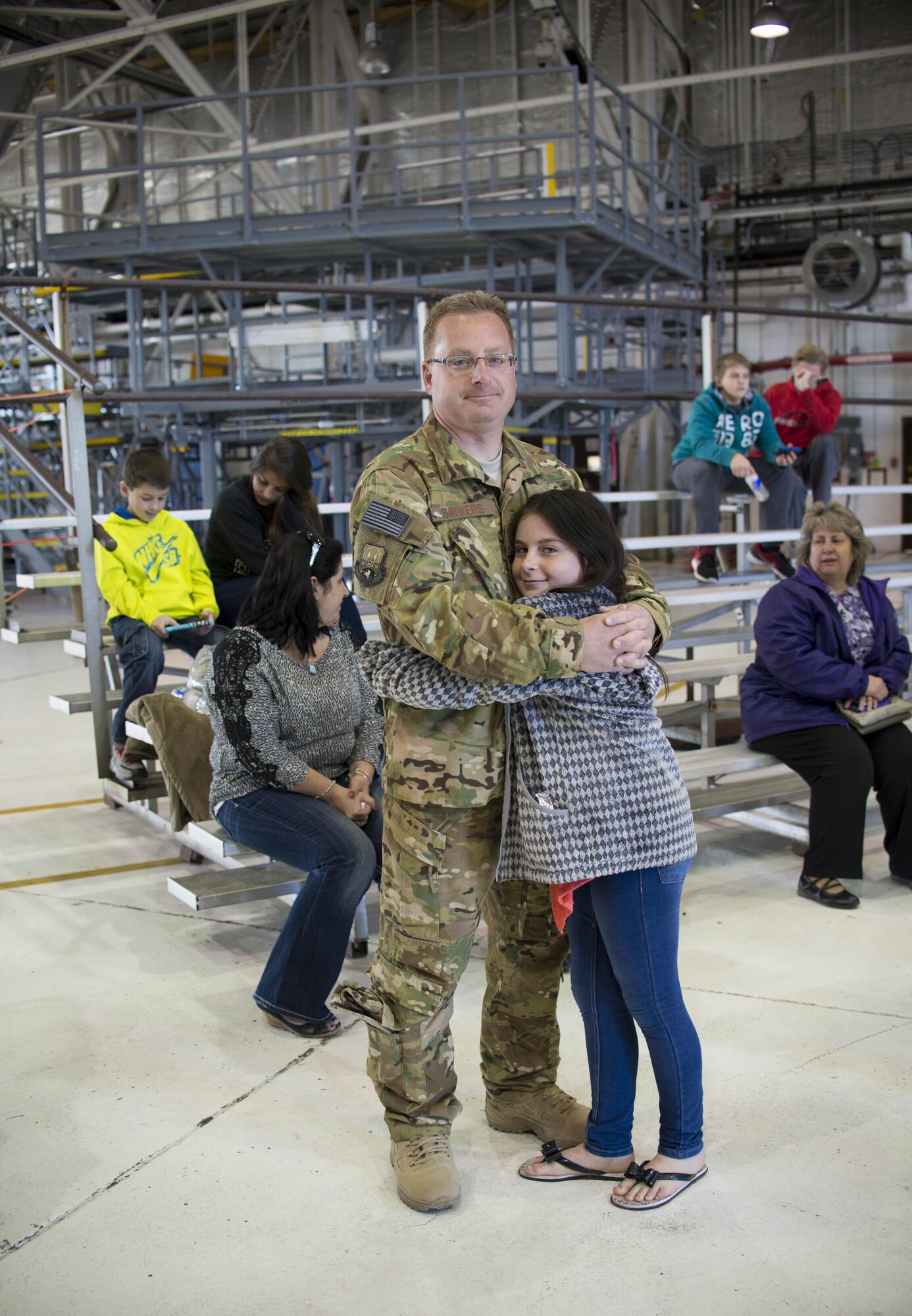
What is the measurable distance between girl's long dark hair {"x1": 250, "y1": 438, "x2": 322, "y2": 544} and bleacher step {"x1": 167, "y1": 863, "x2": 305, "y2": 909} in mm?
1526

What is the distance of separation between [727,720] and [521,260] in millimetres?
8343

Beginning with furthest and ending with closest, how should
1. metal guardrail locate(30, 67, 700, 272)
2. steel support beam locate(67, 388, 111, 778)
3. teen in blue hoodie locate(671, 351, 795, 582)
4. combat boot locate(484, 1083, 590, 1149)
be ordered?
metal guardrail locate(30, 67, 700, 272) → teen in blue hoodie locate(671, 351, 795, 582) → steel support beam locate(67, 388, 111, 778) → combat boot locate(484, 1083, 590, 1149)

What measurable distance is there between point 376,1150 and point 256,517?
9.53 ft

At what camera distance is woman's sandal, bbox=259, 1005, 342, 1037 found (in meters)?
3.01

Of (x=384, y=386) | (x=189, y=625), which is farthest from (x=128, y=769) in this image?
(x=384, y=386)

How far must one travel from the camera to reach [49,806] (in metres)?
5.35

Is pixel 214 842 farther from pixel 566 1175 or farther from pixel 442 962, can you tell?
pixel 566 1175

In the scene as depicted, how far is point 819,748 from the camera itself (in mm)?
4035

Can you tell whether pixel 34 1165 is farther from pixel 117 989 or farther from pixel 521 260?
pixel 521 260

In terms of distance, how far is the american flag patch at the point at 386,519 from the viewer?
2008 mm

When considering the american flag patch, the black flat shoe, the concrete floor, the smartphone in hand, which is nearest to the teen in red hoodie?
the black flat shoe

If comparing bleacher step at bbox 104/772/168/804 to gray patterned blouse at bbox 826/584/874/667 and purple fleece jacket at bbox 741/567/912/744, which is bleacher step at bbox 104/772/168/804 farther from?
gray patterned blouse at bbox 826/584/874/667

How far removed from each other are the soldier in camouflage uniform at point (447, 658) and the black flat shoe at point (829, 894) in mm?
1801

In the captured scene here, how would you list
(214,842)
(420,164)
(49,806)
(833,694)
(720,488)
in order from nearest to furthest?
(214,842) < (833,694) < (49,806) < (720,488) < (420,164)
